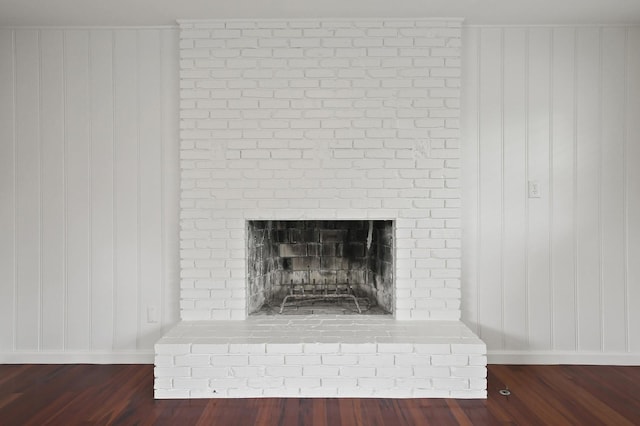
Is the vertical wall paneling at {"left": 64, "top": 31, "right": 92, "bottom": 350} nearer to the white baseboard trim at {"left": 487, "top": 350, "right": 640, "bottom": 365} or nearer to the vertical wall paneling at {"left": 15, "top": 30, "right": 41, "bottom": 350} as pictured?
the vertical wall paneling at {"left": 15, "top": 30, "right": 41, "bottom": 350}

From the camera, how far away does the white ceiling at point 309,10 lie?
8.89 ft

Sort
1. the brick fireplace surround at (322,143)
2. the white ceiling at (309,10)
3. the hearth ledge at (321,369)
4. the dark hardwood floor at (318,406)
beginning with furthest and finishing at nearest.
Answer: the brick fireplace surround at (322,143)
the white ceiling at (309,10)
the hearth ledge at (321,369)
the dark hardwood floor at (318,406)

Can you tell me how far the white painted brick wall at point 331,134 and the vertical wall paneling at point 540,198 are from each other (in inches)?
22.3

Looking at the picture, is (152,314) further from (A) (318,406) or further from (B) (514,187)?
(B) (514,187)

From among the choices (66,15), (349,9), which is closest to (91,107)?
(66,15)

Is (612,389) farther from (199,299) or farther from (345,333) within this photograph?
(199,299)

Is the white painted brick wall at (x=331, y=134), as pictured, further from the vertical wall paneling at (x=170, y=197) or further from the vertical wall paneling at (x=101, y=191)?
the vertical wall paneling at (x=101, y=191)

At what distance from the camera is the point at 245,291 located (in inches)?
117

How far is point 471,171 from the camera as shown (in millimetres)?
3092

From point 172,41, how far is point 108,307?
1.93 m

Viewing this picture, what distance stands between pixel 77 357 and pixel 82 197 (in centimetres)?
113

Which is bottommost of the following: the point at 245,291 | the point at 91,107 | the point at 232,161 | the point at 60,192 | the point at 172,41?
the point at 245,291

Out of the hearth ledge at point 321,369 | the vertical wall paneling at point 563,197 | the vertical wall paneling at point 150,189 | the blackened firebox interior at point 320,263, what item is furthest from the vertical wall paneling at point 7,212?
the vertical wall paneling at point 563,197

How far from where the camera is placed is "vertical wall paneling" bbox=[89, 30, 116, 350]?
308 cm
